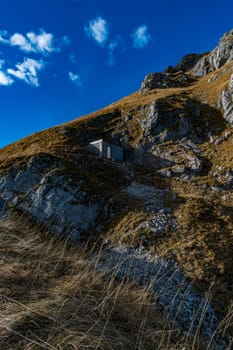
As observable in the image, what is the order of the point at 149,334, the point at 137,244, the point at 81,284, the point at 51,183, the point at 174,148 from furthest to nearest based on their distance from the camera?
1. the point at 174,148
2. the point at 51,183
3. the point at 137,244
4. the point at 81,284
5. the point at 149,334

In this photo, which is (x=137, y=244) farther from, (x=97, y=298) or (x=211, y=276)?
(x=97, y=298)

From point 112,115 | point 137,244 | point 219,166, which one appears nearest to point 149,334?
point 137,244

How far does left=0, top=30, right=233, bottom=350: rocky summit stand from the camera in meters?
9.82

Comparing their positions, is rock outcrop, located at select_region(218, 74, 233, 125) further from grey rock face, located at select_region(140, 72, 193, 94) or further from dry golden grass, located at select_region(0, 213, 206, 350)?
dry golden grass, located at select_region(0, 213, 206, 350)

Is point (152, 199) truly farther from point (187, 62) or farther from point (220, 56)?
point (187, 62)

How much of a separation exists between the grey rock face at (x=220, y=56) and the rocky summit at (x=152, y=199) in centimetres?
3606

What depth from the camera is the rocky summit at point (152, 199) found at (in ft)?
32.2

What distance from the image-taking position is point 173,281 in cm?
1174

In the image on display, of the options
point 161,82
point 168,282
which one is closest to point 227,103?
point 161,82

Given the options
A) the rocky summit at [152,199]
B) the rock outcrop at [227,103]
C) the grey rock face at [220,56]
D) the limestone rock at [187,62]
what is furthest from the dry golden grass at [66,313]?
the limestone rock at [187,62]

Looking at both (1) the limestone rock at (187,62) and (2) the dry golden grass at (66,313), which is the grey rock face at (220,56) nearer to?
(1) the limestone rock at (187,62)

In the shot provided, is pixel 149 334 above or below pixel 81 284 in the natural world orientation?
below

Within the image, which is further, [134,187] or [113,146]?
[113,146]

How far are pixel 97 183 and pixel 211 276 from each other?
1310 centimetres
